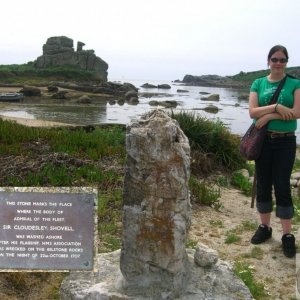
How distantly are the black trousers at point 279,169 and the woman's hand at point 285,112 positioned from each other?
237mm

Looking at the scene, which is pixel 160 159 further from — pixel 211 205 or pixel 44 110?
pixel 44 110

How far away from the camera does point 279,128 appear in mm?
4297

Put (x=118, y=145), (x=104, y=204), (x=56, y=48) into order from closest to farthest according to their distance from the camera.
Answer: (x=104, y=204), (x=118, y=145), (x=56, y=48)

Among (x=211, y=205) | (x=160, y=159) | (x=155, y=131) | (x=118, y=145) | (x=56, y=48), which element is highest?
(x=56, y=48)

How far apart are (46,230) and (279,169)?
236 centimetres

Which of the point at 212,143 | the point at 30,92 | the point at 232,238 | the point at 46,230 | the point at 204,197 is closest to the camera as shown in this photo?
the point at 46,230

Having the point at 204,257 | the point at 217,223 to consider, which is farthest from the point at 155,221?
the point at 217,223

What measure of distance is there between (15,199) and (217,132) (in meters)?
6.69

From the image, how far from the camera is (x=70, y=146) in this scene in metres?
7.97

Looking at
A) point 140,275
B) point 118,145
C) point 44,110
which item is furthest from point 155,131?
point 44,110

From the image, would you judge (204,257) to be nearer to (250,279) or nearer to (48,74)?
(250,279)

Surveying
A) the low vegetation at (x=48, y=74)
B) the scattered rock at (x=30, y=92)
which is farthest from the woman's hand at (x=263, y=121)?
the low vegetation at (x=48, y=74)

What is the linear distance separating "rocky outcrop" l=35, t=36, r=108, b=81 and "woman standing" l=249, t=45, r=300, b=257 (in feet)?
201

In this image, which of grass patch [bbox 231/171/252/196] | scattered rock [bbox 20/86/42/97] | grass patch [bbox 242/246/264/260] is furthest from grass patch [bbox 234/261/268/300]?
scattered rock [bbox 20/86/42/97]
